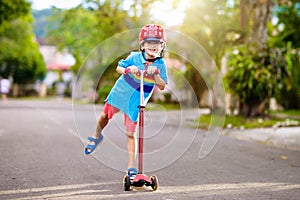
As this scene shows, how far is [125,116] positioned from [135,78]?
1.49 feet

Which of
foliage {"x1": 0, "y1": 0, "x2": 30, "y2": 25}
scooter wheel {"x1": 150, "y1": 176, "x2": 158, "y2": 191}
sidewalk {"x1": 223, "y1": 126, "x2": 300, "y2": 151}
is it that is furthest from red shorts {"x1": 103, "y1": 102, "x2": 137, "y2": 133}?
foliage {"x1": 0, "y1": 0, "x2": 30, "y2": 25}

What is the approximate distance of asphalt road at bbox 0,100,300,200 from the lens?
5324mm

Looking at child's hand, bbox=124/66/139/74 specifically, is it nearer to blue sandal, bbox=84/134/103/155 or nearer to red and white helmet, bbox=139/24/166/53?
red and white helmet, bbox=139/24/166/53

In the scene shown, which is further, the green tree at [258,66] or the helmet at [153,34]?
the green tree at [258,66]

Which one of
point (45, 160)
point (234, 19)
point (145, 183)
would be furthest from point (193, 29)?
point (145, 183)

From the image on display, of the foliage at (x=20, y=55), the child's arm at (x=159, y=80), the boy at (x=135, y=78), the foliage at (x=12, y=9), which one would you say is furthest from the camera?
the foliage at (x=20, y=55)

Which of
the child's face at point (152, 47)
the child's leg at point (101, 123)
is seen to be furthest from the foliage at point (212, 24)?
the child's face at point (152, 47)

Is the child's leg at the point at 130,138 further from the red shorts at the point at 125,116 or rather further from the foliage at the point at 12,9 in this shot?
the foliage at the point at 12,9

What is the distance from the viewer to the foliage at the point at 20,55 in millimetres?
41778

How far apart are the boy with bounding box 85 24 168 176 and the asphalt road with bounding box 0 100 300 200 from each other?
49cm

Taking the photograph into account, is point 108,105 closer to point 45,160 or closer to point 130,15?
point 45,160

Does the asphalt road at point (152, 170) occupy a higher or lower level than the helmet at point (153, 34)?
lower

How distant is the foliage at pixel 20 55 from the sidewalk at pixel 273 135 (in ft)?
97.0

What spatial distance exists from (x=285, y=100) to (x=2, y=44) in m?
22.7
